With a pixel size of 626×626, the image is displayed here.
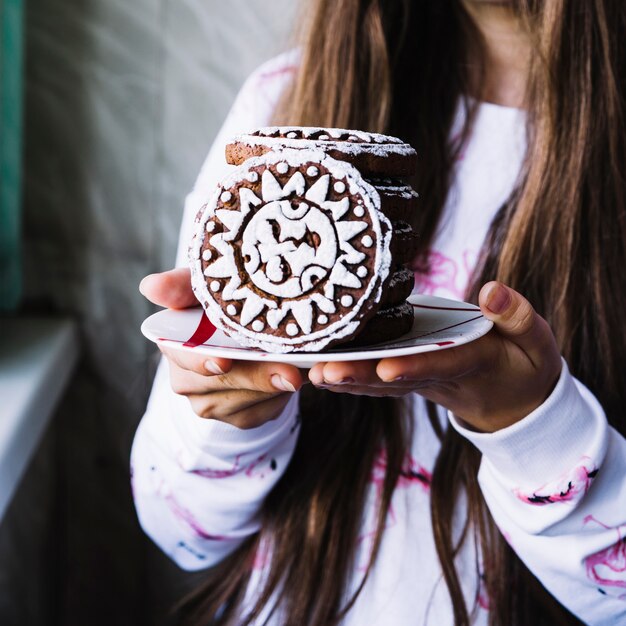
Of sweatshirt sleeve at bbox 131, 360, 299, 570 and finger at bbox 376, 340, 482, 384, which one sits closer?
finger at bbox 376, 340, 482, 384

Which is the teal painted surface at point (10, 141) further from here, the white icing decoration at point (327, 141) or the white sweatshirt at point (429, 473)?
the white icing decoration at point (327, 141)

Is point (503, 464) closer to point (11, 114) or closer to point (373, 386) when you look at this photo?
point (373, 386)

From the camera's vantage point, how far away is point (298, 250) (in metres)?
0.82

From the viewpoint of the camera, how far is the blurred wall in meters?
1.84

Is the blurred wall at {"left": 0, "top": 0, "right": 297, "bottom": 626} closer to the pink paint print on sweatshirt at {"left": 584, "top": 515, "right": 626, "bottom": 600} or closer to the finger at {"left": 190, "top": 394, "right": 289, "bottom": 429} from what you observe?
the finger at {"left": 190, "top": 394, "right": 289, "bottom": 429}

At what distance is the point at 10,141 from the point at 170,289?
1.00 m

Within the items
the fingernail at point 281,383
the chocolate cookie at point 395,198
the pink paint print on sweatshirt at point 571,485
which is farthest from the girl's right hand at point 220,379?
the pink paint print on sweatshirt at point 571,485

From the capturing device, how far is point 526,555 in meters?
1.09

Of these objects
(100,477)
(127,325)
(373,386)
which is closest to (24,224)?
(127,325)

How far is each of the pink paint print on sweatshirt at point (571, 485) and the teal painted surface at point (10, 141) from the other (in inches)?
49.9

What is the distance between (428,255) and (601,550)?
495 millimetres

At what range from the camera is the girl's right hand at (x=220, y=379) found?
0.79 m

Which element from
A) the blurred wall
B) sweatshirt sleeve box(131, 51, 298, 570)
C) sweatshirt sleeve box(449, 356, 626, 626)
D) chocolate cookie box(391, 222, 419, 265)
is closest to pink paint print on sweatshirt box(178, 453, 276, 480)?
sweatshirt sleeve box(131, 51, 298, 570)

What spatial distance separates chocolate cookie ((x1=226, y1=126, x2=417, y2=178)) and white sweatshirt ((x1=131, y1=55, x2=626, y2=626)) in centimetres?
33
